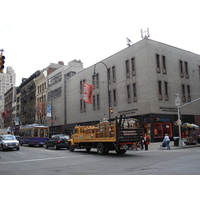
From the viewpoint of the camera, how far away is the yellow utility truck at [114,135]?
16.6 metres

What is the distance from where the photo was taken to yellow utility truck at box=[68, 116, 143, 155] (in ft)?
54.4

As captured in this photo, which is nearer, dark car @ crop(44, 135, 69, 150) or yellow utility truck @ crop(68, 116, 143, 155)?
yellow utility truck @ crop(68, 116, 143, 155)

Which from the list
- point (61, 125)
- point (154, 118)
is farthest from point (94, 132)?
point (61, 125)

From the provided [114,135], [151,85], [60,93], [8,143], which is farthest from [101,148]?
[60,93]

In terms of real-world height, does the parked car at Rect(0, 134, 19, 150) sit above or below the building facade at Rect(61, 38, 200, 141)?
below

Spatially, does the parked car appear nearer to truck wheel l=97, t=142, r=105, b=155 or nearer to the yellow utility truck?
the yellow utility truck

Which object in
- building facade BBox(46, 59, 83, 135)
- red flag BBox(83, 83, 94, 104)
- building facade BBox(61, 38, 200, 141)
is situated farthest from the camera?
building facade BBox(46, 59, 83, 135)

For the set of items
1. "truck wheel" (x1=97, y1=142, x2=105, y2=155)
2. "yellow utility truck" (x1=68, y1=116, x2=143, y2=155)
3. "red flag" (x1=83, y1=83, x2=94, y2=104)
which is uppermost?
"red flag" (x1=83, y1=83, x2=94, y2=104)

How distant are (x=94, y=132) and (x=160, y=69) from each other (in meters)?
18.7

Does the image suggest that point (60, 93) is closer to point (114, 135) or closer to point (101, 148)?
point (101, 148)

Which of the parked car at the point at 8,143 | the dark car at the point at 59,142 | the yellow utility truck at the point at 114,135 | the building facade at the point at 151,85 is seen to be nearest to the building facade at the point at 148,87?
the building facade at the point at 151,85

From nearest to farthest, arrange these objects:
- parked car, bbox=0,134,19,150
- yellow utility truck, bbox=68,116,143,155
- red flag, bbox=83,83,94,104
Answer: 1. yellow utility truck, bbox=68,116,143,155
2. parked car, bbox=0,134,19,150
3. red flag, bbox=83,83,94,104

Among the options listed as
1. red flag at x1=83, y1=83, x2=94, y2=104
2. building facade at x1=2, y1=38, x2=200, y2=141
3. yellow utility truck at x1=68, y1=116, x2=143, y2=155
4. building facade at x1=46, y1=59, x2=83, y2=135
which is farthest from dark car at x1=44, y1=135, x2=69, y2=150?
building facade at x1=46, y1=59, x2=83, y2=135

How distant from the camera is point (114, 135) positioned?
1661cm
